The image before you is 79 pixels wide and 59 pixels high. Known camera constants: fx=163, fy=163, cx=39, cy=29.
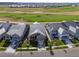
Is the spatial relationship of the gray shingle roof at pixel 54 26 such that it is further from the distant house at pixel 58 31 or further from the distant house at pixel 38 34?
the distant house at pixel 38 34

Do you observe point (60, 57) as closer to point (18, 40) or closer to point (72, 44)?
point (72, 44)

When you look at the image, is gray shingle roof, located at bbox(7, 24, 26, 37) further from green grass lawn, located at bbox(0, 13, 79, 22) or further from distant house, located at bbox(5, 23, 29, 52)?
green grass lawn, located at bbox(0, 13, 79, 22)

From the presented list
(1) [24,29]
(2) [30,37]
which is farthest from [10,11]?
(2) [30,37]

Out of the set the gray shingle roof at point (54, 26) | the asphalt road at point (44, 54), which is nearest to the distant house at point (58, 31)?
the gray shingle roof at point (54, 26)

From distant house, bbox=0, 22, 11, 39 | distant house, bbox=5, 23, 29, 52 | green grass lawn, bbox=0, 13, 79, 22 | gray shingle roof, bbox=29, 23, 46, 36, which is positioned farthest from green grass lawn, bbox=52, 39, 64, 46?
distant house, bbox=0, 22, 11, 39

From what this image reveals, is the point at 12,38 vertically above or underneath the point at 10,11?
underneath

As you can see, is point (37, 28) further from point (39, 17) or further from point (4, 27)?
point (4, 27)
